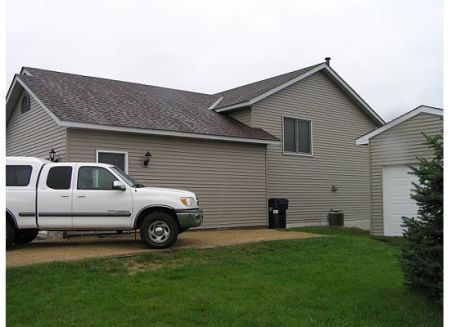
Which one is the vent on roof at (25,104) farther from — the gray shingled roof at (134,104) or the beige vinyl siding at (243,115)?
the beige vinyl siding at (243,115)

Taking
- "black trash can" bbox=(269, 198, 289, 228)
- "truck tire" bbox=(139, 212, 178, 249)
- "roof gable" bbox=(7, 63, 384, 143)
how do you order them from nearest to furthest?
"truck tire" bbox=(139, 212, 178, 249) → "roof gable" bbox=(7, 63, 384, 143) → "black trash can" bbox=(269, 198, 289, 228)

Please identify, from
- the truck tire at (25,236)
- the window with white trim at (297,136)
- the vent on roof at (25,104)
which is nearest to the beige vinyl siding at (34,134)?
the vent on roof at (25,104)

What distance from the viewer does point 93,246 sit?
11.4 metres

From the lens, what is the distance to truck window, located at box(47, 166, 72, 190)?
35.7 ft

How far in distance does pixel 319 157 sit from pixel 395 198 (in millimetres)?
4963

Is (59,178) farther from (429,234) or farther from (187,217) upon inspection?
(429,234)

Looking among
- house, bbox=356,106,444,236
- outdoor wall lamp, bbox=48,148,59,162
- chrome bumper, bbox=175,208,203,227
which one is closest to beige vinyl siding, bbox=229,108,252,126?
house, bbox=356,106,444,236

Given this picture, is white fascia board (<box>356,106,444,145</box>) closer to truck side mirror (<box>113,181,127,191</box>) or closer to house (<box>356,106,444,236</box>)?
house (<box>356,106,444,236</box>)

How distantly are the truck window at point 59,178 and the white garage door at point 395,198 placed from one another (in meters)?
9.66

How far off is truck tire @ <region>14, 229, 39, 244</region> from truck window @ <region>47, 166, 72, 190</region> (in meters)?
1.60

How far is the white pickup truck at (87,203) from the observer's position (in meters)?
10.7

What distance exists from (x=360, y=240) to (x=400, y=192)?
353 centimetres

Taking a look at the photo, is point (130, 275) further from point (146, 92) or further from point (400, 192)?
point (146, 92)

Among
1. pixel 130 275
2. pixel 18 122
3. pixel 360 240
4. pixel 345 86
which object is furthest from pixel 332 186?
pixel 130 275
